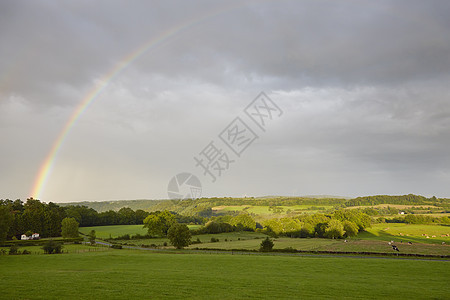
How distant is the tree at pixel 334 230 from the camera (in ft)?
378

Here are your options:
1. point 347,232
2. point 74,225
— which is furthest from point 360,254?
point 74,225

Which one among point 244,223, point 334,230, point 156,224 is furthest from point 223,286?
point 244,223

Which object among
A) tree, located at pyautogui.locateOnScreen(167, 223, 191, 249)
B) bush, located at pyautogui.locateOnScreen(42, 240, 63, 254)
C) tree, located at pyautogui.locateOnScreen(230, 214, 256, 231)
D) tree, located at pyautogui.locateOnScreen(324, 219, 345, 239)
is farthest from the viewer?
tree, located at pyautogui.locateOnScreen(230, 214, 256, 231)

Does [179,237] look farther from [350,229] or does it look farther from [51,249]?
[350,229]

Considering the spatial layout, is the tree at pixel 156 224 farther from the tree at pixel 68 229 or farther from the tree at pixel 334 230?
the tree at pixel 334 230

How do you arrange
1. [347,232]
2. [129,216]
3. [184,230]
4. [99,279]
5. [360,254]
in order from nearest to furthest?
1. [99,279]
2. [360,254]
3. [184,230]
4. [347,232]
5. [129,216]

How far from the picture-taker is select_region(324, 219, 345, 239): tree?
11512cm

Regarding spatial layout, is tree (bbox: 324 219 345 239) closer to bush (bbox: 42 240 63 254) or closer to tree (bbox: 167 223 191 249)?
tree (bbox: 167 223 191 249)

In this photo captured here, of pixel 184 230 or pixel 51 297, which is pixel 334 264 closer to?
pixel 51 297

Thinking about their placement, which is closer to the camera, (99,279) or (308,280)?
(99,279)

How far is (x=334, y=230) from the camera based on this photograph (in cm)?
11594

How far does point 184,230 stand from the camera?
7200 cm

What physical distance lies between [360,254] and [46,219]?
96692 millimetres

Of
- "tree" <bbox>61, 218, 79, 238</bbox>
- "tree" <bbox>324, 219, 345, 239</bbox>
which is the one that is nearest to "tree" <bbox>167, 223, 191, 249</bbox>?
"tree" <bbox>61, 218, 79, 238</bbox>
